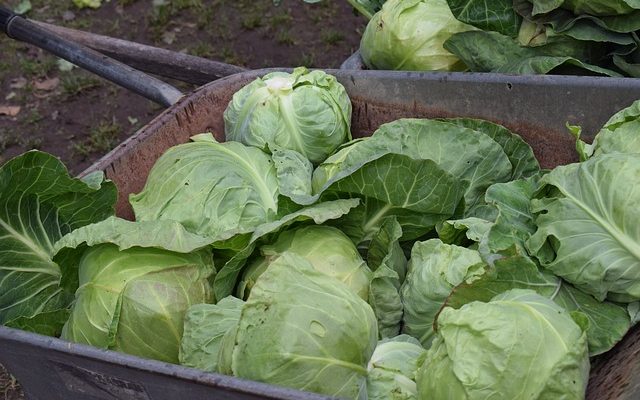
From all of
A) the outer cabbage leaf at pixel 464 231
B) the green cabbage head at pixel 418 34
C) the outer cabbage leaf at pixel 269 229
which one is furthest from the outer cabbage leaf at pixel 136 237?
the green cabbage head at pixel 418 34

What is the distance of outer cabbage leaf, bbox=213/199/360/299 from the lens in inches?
80.7

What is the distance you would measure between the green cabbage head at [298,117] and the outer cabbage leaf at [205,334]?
75 centimetres

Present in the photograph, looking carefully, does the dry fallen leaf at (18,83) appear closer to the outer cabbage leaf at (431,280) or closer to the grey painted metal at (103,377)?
the grey painted metal at (103,377)

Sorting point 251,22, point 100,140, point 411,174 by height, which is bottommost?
point 100,140

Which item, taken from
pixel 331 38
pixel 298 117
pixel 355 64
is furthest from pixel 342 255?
pixel 331 38

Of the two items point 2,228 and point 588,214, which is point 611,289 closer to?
point 588,214

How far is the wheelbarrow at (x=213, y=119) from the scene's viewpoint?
1.67 metres

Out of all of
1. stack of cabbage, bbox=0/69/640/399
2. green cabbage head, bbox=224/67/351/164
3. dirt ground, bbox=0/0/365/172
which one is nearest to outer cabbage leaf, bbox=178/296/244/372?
stack of cabbage, bbox=0/69/640/399

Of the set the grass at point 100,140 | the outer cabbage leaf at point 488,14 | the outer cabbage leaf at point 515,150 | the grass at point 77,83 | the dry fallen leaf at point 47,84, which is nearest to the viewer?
the outer cabbage leaf at point 515,150

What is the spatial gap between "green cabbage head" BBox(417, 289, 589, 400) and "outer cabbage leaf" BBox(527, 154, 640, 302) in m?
0.22

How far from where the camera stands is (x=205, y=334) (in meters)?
1.90

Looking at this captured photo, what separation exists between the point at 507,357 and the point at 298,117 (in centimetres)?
129

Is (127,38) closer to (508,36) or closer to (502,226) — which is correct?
(508,36)

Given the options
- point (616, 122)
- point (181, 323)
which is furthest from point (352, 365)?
point (616, 122)
